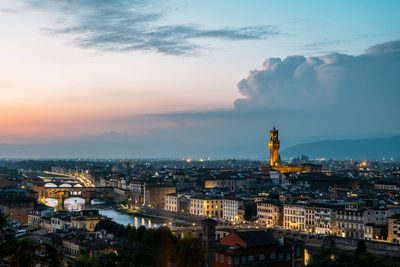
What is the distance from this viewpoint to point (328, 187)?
83.2 meters

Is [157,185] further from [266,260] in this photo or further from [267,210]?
[266,260]

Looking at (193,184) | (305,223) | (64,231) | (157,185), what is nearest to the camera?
(64,231)

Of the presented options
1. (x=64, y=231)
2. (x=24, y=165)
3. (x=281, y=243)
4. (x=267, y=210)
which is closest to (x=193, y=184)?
(x=267, y=210)

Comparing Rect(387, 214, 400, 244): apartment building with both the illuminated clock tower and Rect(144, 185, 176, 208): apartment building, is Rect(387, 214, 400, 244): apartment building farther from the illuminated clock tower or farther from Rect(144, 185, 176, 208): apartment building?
the illuminated clock tower

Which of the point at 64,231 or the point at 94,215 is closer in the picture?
the point at 64,231

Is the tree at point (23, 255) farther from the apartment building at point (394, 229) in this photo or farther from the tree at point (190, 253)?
the apartment building at point (394, 229)

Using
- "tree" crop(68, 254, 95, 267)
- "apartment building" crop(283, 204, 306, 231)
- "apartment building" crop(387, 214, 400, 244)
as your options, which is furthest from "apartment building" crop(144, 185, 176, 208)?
"tree" crop(68, 254, 95, 267)

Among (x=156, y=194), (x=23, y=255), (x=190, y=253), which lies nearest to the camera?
(x=23, y=255)

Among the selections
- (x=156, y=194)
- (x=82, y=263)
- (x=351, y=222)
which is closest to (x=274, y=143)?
(x=156, y=194)

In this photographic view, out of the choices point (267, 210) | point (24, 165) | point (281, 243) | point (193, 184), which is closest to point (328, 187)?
point (193, 184)

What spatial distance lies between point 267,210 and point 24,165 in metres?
156

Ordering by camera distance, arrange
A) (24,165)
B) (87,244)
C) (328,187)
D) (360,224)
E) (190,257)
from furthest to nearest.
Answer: (24,165)
(328,187)
(360,224)
(87,244)
(190,257)

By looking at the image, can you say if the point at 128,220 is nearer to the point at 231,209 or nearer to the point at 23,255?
the point at 231,209

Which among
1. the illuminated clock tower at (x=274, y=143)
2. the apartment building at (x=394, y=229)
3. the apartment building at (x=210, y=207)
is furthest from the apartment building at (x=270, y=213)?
the illuminated clock tower at (x=274, y=143)
